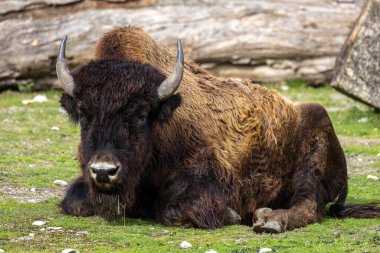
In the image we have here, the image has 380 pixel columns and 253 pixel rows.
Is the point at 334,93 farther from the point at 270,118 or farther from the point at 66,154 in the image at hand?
the point at 270,118

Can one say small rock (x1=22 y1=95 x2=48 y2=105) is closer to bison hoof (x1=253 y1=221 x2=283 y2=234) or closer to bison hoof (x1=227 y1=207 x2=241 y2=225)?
bison hoof (x1=227 y1=207 x2=241 y2=225)

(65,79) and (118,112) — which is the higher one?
(65,79)

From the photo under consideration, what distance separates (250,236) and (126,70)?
204cm

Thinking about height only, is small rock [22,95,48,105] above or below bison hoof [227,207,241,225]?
below

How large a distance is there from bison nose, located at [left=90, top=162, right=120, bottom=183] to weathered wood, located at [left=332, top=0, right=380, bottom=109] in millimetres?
7837

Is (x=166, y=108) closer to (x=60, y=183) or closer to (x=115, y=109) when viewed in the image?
(x=115, y=109)

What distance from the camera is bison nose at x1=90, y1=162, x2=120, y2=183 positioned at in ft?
28.5

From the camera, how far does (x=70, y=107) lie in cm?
955

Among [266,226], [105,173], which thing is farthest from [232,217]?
[105,173]

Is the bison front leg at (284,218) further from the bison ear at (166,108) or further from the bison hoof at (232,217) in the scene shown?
the bison ear at (166,108)

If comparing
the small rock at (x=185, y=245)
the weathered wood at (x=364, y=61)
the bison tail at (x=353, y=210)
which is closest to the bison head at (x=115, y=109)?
the small rock at (x=185, y=245)

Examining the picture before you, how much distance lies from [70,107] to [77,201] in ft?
3.44

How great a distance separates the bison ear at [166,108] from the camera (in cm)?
951

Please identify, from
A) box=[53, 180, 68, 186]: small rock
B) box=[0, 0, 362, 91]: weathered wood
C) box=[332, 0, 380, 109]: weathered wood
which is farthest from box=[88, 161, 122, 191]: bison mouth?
box=[0, 0, 362, 91]: weathered wood
